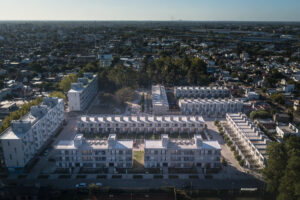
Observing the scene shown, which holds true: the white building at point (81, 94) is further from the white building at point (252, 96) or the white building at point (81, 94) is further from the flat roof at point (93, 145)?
the white building at point (252, 96)

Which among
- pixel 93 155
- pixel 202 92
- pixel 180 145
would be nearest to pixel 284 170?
pixel 180 145

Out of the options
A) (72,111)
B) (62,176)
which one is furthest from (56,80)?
(62,176)

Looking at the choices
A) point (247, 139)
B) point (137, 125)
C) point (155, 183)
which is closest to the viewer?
point (155, 183)

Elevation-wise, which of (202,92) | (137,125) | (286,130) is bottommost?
(286,130)

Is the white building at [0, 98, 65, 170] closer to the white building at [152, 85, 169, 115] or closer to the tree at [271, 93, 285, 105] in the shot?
the white building at [152, 85, 169, 115]

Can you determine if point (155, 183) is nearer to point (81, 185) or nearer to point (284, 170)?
point (81, 185)
